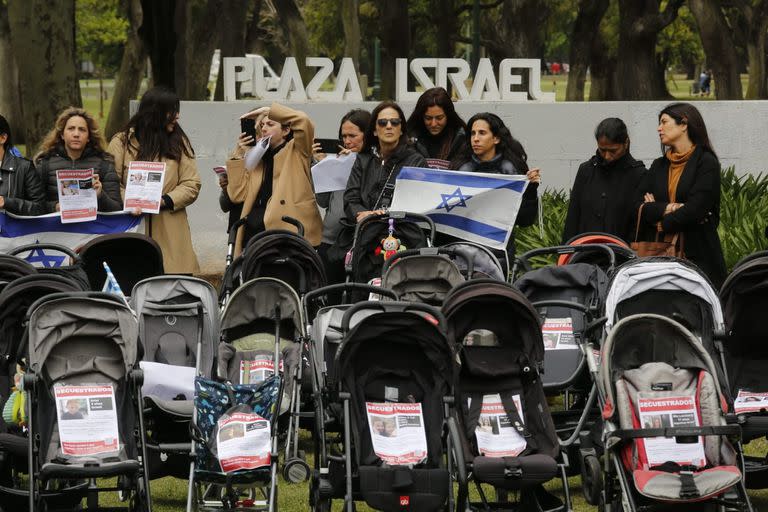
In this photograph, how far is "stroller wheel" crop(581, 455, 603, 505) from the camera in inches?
285

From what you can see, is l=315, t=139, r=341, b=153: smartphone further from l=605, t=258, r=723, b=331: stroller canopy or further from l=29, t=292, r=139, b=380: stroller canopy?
l=29, t=292, r=139, b=380: stroller canopy

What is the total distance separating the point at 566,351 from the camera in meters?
8.29

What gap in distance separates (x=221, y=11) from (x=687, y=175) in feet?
85.9

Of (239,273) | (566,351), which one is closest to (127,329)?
(239,273)

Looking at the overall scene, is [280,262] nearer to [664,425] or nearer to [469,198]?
[469,198]

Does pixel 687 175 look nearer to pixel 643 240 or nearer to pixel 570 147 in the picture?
pixel 643 240

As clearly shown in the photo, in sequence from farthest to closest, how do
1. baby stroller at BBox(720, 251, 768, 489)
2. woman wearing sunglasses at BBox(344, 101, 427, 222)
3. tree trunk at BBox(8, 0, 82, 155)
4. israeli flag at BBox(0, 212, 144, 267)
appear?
tree trunk at BBox(8, 0, 82, 155) → israeli flag at BBox(0, 212, 144, 267) → woman wearing sunglasses at BBox(344, 101, 427, 222) → baby stroller at BBox(720, 251, 768, 489)

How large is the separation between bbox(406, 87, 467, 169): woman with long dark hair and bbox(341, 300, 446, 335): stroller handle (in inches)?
123

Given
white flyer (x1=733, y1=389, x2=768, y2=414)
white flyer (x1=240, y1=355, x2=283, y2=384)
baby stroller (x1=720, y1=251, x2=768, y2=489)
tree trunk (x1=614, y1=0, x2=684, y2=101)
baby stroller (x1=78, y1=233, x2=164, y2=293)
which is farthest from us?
tree trunk (x1=614, y1=0, x2=684, y2=101)

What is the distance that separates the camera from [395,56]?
31.2 meters

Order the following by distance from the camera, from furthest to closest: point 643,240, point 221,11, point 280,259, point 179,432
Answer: point 221,11
point 643,240
point 280,259
point 179,432

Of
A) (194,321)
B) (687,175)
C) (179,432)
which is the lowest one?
(179,432)

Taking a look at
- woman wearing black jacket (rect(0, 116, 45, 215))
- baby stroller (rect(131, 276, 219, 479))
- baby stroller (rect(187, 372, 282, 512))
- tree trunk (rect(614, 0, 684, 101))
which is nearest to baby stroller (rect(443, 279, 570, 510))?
baby stroller (rect(187, 372, 282, 512))

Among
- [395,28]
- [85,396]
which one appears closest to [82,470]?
[85,396]
